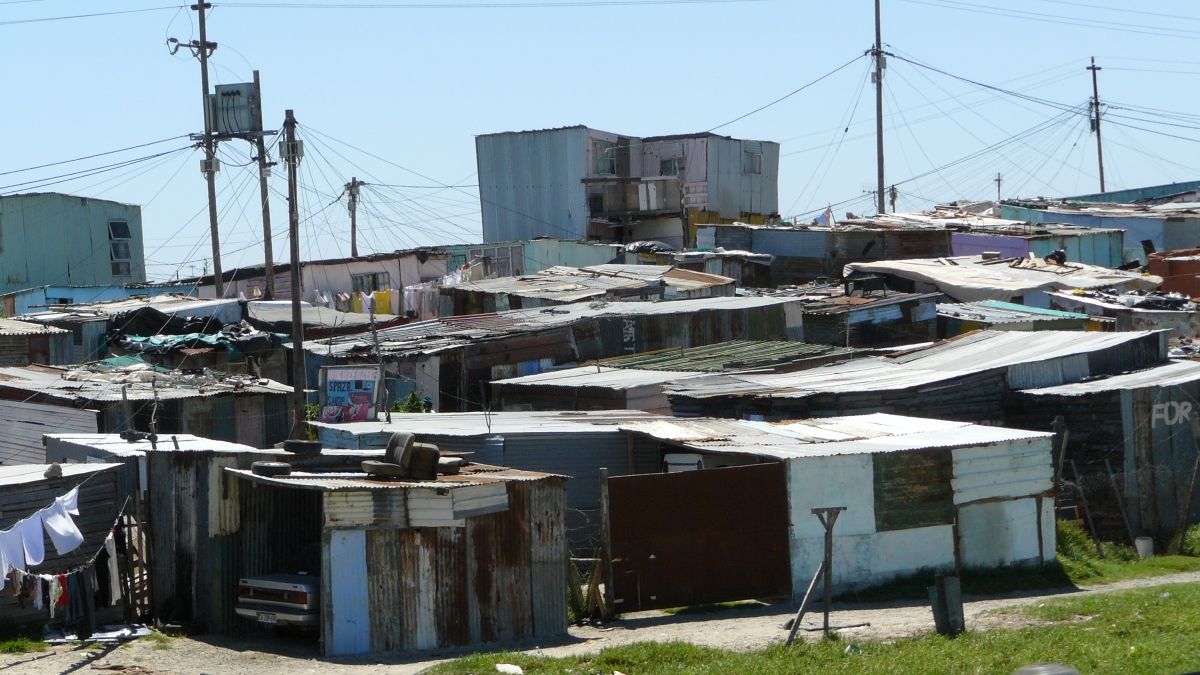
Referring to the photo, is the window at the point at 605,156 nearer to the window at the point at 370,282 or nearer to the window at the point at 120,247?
the window at the point at 370,282

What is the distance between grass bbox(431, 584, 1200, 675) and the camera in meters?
10.4

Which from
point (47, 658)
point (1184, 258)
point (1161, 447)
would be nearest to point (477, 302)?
point (1161, 447)

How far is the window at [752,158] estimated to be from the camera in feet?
190

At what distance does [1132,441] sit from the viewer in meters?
18.3

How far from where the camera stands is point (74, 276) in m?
46.3

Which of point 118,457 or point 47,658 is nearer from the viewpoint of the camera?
point 47,658

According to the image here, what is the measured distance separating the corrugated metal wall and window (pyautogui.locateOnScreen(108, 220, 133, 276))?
15.4 metres

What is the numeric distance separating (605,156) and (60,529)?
139 ft

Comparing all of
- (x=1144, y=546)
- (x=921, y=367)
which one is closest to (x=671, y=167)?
(x=921, y=367)

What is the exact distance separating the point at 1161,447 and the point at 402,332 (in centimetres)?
1541

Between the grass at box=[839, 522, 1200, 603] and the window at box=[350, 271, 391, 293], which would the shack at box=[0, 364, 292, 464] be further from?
the window at box=[350, 271, 391, 293]

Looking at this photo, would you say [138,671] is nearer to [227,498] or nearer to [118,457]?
[227,498]

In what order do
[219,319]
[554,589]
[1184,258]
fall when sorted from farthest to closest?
[1184,258] < [219,319] < [554,589]

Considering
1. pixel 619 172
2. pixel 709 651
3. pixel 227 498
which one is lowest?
pixel 709 651
